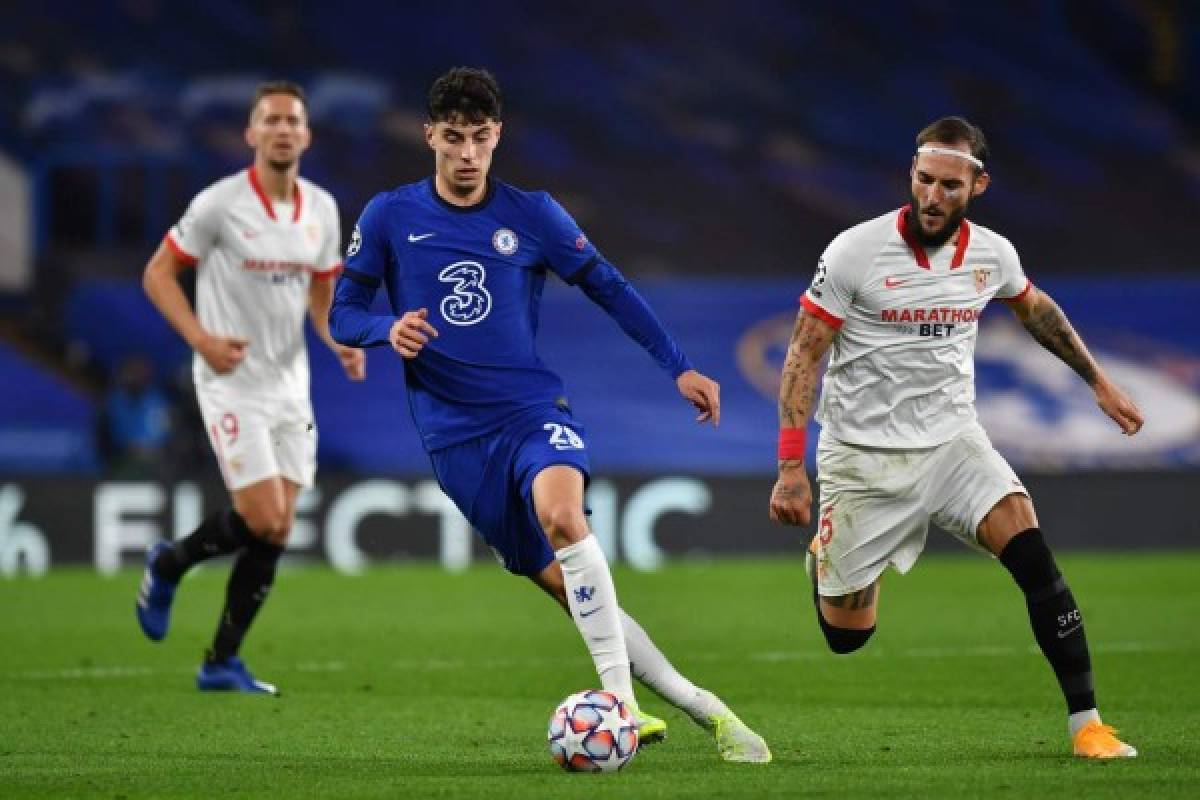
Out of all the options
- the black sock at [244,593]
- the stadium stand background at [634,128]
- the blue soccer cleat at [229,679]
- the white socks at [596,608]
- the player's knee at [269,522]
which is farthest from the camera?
the stadium stand background at [634,128]

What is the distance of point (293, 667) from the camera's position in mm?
10922

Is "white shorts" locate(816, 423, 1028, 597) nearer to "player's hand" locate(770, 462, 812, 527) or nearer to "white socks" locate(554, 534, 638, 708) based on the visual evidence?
"player's hand" locate(770, 462, 812, 527)

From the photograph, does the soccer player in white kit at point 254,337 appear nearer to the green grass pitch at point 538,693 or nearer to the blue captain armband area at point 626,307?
the green grass pitch at point 538,693

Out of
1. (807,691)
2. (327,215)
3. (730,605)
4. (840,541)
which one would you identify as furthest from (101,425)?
(840,541)

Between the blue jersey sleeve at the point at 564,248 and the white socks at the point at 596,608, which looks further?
the blue jersey sleeve at the point at 564,248

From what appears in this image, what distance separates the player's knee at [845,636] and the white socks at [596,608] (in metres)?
1.29

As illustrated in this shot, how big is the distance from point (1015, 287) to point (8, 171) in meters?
18.1

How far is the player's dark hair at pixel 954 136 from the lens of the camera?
745 centimetres

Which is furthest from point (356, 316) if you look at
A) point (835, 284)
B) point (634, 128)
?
point (634, 128)

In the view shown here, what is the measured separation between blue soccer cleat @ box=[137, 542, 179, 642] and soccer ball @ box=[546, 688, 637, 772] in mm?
3948

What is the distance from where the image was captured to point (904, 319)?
765 centimetres

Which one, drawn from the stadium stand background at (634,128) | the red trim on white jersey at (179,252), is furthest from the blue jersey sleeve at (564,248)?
the stadium stand background at (634,128)

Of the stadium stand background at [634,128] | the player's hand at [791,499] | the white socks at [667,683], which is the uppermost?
the stadium stand background at [634,128]

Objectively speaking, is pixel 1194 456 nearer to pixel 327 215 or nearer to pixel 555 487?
pixel 327 215
